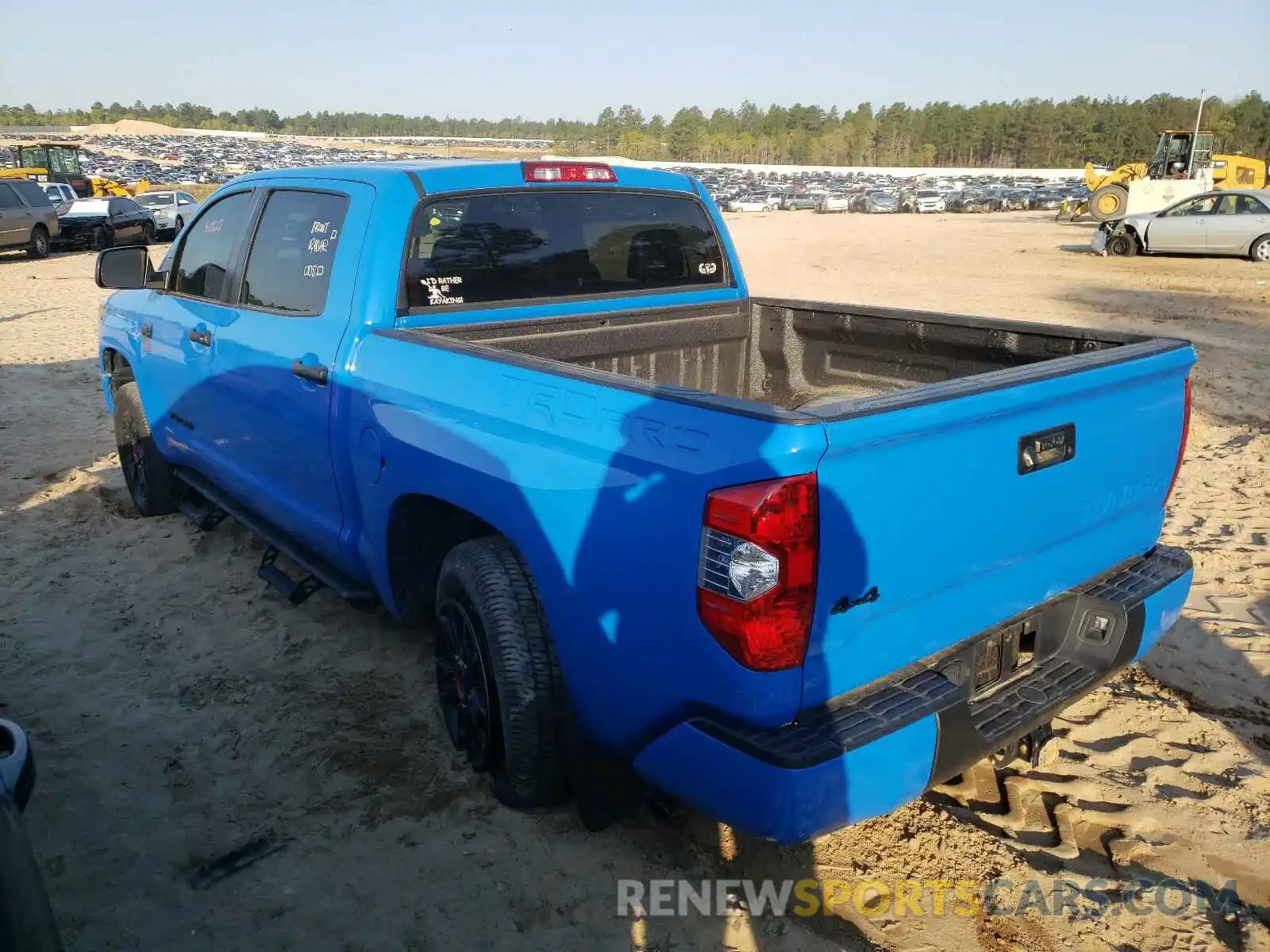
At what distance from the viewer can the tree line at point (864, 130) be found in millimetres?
90875

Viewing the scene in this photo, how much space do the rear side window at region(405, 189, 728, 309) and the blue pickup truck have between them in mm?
13

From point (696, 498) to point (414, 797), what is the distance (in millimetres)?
1698

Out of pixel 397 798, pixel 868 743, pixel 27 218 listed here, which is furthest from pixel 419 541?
pixel 27 218

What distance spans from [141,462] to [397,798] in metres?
3.45

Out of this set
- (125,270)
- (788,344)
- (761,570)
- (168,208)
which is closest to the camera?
(761,570)

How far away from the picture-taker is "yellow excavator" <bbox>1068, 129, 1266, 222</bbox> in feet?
86.0

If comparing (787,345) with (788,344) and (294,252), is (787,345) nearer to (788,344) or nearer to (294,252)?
(788,344)

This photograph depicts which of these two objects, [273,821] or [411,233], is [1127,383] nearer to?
[411,233]

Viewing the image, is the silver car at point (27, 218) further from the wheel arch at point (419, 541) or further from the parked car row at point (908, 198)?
the parked car row at point (908, 198)

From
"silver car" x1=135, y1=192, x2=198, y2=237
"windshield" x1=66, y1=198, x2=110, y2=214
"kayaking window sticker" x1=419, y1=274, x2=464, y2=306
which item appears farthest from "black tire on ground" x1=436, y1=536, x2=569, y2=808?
"windshield" x1=66, y1=198, x2=110, y2=214

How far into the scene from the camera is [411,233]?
3381 millimetres

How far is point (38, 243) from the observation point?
21875mm

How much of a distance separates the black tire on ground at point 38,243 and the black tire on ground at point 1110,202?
28849mm

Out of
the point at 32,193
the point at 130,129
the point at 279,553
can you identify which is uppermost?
the point at 130,129
